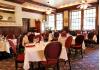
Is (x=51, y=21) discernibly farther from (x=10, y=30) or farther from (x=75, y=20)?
(x=10, y=30)

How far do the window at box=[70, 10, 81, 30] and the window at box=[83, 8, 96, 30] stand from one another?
2.04 feet

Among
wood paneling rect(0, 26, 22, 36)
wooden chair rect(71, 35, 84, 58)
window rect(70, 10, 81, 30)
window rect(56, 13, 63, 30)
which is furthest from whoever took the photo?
window rect(56, 13, 63, 30)

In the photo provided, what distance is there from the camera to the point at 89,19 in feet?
40.0

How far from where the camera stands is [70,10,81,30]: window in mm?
12953

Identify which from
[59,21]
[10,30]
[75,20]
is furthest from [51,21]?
[10,30]

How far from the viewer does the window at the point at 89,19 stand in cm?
1197

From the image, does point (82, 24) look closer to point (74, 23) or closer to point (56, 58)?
point (74, 23)

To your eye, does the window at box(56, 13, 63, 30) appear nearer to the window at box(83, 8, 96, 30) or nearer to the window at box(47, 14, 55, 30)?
the window at box(47, 14, 55, 30)

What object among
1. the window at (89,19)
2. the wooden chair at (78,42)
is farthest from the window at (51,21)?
the wooden chair at (78,42)

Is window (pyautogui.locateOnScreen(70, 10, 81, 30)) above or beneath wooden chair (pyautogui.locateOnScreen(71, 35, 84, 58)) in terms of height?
above

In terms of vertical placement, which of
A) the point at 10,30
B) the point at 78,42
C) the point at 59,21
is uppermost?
the point at 59,21

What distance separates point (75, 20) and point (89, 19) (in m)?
1.42

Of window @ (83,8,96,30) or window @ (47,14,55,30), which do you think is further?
window @ (47,14,55,30)

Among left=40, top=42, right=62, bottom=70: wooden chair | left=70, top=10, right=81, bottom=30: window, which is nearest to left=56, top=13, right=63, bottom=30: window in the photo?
left=70, top=10, right=81, bottom=30: window
